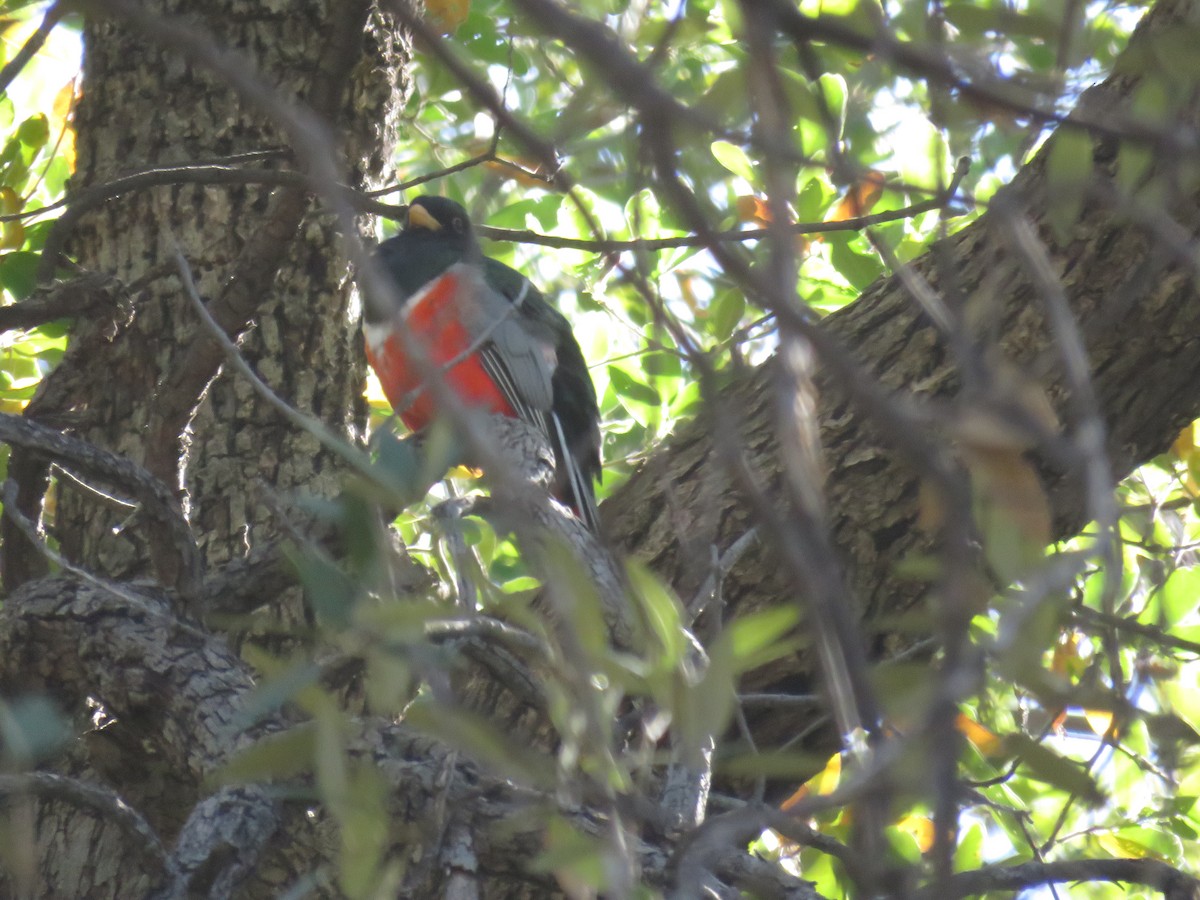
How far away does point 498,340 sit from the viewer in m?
4.45

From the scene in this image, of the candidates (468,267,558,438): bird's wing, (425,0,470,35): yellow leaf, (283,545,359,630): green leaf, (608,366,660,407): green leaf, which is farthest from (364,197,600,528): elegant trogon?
(283,545,359,630): green leaf

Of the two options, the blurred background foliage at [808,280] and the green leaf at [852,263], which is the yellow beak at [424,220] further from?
the green leaf at [852,263]

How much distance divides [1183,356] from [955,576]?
192cm

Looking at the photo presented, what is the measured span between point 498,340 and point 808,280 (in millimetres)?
1184

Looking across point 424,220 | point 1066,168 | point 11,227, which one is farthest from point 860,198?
point 424,220

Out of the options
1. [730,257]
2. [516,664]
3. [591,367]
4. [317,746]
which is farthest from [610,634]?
[591,367]

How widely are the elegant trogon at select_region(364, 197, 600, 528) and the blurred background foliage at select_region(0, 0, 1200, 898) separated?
0.12 m

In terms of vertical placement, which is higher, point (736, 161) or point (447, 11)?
point (447, 11)

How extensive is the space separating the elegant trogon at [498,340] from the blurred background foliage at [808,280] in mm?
119

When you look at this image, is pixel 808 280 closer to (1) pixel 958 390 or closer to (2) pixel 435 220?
(1) pixel 958 390

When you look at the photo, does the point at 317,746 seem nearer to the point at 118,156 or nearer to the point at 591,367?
the point at 118,156

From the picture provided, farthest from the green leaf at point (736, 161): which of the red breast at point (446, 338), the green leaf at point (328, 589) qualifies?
the green leaf at point (328, 589)

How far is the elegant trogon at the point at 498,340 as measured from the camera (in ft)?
13.9

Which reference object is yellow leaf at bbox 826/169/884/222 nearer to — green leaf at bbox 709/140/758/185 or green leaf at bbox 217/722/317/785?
green leaf at bbox 709/140/758/185
